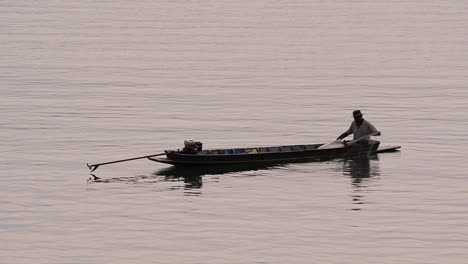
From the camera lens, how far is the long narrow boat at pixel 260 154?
4956 centimetres

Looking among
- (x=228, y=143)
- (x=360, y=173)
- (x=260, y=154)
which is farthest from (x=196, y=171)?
(x=228, y=143)

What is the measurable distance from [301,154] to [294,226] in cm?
1203

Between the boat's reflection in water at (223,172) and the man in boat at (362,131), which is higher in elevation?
the man in boat at (362,131)

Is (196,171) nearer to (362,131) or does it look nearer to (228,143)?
(228,143)

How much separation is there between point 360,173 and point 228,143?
338 inches

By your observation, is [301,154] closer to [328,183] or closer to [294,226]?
[328,183]

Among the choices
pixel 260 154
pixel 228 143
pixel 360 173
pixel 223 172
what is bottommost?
pixel 360 173

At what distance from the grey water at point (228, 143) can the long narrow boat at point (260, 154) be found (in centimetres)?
50

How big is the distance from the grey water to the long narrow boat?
0.50 metres

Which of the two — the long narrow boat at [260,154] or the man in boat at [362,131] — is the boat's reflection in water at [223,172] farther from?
the man in boat at [362,131]

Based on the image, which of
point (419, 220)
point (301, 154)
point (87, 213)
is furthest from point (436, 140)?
point (87, 213)

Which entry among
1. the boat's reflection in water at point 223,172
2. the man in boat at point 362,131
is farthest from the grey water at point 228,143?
the man in boat at point 362,131

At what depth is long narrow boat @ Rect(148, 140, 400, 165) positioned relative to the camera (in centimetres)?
4956

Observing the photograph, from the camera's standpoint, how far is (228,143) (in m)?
56.9
